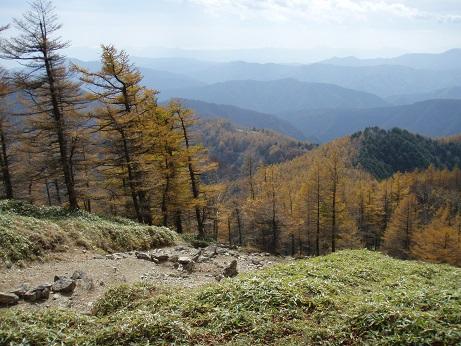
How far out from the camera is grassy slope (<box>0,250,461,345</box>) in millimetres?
7848

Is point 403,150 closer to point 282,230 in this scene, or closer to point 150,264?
point 282,230

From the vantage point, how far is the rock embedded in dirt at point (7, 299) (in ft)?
38.0

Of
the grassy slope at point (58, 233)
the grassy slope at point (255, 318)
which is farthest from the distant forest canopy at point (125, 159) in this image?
the grassy slope at point (255, 318)

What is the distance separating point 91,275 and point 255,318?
31.9 ft

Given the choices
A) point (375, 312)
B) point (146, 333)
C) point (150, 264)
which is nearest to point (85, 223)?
point (150, 264)

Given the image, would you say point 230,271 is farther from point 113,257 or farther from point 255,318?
point 255,318

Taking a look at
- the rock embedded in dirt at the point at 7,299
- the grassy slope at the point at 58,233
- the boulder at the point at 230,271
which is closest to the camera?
the rock embedded in dirt at the point at 7,299

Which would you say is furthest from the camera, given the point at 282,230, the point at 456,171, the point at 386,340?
the point at 456,171

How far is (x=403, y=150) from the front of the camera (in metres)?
196

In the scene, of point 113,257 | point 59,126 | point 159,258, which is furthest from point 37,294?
point 59,126

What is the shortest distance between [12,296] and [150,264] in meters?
8.02

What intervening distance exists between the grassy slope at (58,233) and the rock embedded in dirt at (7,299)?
4.59m

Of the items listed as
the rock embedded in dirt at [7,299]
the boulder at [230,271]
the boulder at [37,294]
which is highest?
the rock embedded in dirt at [7,299]

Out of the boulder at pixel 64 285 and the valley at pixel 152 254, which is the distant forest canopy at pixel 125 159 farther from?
the boulder at pixel 64 285
